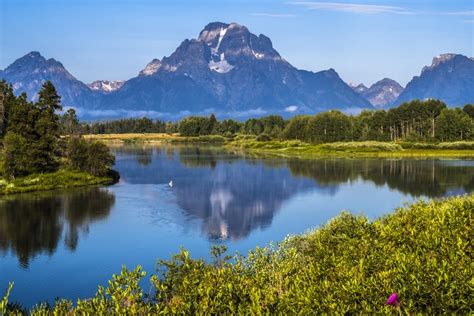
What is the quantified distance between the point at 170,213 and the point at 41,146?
112 ft

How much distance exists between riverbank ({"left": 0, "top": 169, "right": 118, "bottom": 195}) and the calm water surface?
147 inches

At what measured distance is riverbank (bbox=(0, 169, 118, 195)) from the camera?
87381 mm

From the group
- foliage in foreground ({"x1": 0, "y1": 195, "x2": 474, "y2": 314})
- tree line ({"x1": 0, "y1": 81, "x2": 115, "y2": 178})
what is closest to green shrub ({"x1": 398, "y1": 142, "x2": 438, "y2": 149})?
tree line ({"x1": 0, "y1": 81, "x2": 115, "y2": 178})

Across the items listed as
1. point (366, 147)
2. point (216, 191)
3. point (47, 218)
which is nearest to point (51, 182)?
point (47, 218)

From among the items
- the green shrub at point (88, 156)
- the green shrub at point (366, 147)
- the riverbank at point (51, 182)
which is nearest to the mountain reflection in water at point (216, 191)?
the riverbank at point (51, 182)

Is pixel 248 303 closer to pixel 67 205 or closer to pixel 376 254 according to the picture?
pixel 376 254

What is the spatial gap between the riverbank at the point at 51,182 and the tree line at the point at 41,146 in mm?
2090

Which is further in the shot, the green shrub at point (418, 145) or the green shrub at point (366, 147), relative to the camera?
the green shrub at point (366, 147)

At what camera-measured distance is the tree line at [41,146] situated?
92562mm

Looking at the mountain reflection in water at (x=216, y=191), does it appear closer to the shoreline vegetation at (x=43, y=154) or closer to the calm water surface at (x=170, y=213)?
the calm water surface at (x=170, y=213)

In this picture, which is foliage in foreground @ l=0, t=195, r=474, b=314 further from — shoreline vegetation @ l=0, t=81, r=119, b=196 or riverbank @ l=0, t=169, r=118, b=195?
shoreline vegetation @ l=0, t=81, r=119, b=196

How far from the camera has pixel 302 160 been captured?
533ft

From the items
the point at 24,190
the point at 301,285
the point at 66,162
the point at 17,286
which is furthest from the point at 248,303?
the point at 66,162

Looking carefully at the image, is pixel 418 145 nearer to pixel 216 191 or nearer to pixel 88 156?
pixel 216 191
